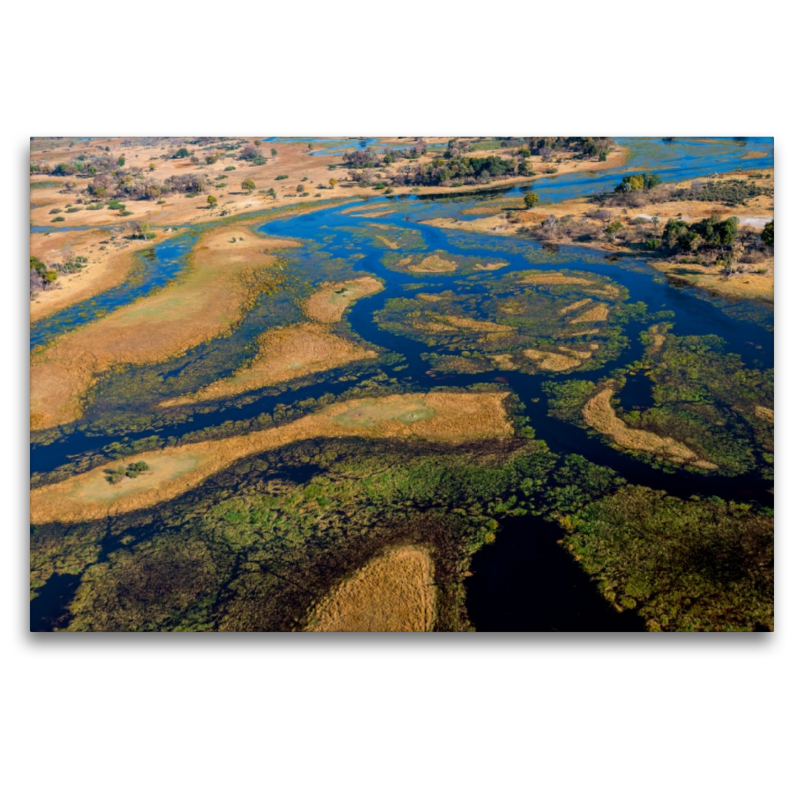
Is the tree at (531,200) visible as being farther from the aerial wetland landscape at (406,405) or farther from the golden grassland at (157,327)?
the golden grassland at (157,327)

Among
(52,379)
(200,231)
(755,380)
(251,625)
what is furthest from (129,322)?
(755,380)

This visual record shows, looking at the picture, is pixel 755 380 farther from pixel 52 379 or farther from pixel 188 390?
pixel 52 379

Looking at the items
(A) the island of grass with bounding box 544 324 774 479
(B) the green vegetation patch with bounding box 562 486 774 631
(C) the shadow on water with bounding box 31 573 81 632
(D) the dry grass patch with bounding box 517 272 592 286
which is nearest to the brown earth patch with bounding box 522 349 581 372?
(A) the island of grass with bounding box 544 324 774 479

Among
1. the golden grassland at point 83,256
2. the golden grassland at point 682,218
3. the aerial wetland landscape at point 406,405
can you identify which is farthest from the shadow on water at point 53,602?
the golden grassland at point 682,218

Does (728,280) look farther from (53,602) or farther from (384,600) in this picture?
(53,602)

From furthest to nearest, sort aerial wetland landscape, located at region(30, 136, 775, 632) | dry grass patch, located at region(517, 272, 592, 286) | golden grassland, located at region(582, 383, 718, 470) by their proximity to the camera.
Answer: dry grass patch, located at region(517, 272, 592, 286)
golden grassland, located at region(582, 383, 718, 470)
aerial wetland landscape, located at region(30, 136, 775, 632)

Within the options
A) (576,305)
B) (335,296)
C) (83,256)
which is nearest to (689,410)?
(576,305)

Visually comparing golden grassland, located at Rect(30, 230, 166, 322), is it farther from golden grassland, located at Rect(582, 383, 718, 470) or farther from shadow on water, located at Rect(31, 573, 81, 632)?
golden grassland, located at Rect(582, 383, 718, 470)
